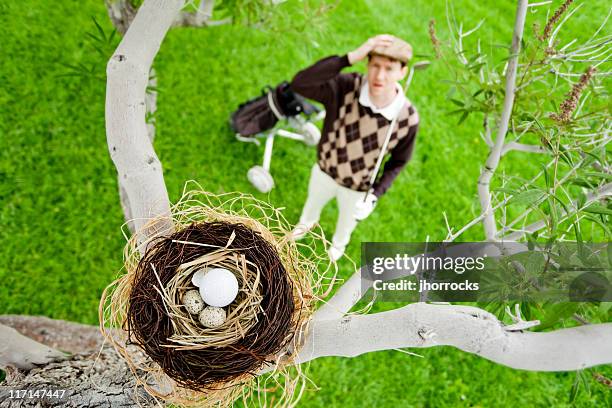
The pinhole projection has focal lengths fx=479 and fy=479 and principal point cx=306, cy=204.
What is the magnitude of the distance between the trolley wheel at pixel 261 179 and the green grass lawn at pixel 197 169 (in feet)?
0.39

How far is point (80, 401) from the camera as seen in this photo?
4.66 ft

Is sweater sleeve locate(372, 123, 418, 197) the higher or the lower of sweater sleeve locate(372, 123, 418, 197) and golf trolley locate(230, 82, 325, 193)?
the lower

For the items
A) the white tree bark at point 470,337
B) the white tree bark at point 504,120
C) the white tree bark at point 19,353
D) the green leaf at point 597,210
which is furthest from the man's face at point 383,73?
the white tree bark at point 19,353

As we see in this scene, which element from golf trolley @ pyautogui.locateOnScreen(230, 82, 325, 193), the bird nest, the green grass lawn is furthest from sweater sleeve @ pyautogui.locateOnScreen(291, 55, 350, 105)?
the bird nest

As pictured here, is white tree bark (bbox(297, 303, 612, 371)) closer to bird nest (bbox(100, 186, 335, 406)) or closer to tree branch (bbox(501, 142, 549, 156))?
bird nest (bbox(100, 186, 335, 406))

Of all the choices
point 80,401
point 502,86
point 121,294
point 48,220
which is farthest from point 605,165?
point 48,220

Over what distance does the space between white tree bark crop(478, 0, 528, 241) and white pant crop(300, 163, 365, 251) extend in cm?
90

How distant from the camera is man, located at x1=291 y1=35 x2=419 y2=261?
2.04 metres

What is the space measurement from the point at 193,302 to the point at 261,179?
1.96 meters

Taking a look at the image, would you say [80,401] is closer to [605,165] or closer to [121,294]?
[121,294]

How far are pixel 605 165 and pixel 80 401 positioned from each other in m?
1.76

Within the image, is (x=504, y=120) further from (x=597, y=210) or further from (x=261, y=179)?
(x=261, y=179)

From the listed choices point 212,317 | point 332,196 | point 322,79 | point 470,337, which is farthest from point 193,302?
point 332,196

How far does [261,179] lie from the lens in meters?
3.21
